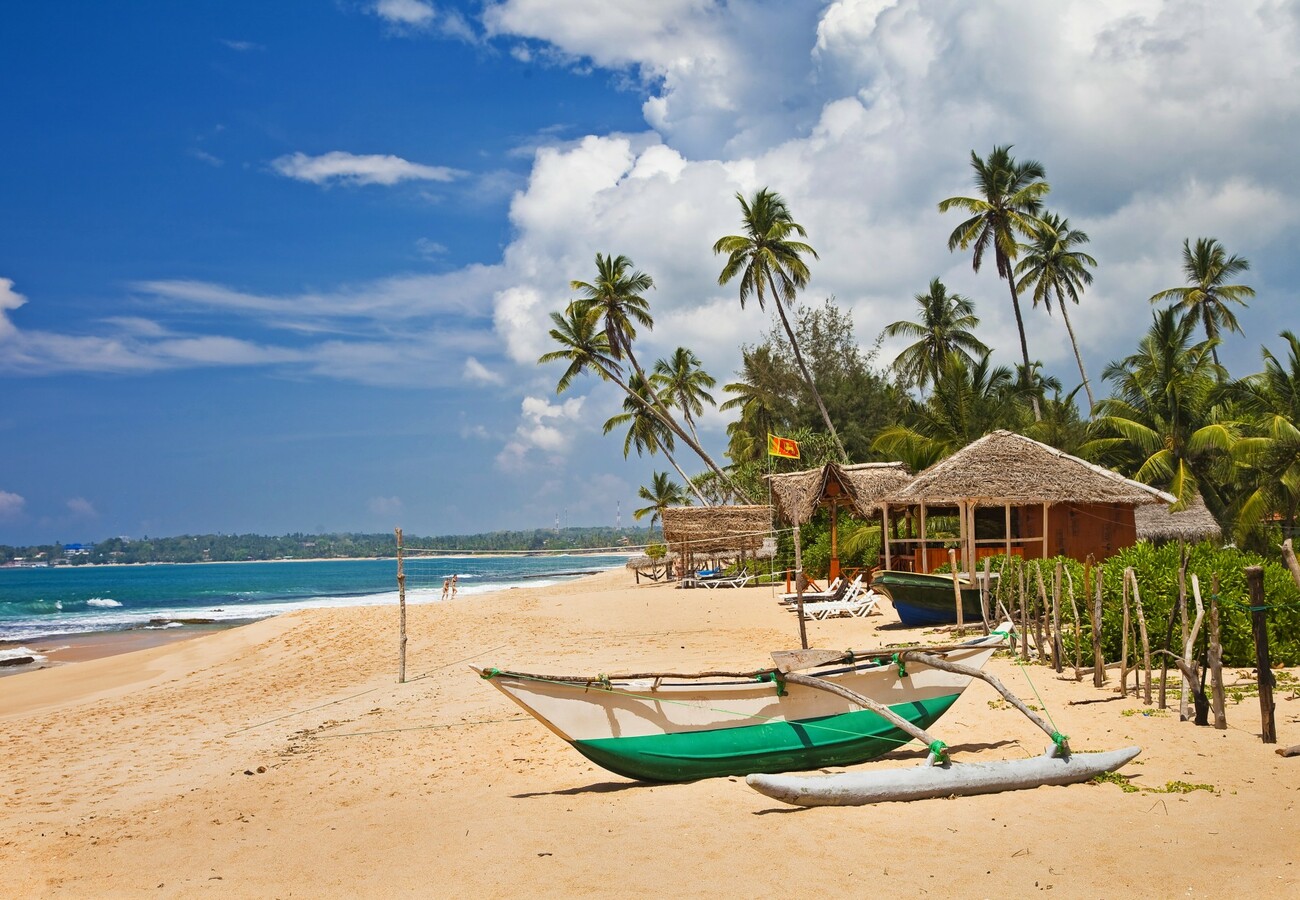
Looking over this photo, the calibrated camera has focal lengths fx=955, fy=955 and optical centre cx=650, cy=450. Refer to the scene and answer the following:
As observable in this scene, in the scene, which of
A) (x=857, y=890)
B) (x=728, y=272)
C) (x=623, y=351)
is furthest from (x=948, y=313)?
(x=857, y=890)

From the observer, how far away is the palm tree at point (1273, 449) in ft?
63.9

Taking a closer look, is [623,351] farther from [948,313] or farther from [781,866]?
[781,866]

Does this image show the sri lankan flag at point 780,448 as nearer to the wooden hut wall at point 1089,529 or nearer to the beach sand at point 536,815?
the wooden hut wall at point 1089,529

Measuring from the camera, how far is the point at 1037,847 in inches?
212

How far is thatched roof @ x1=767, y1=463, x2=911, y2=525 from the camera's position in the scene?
21.2m

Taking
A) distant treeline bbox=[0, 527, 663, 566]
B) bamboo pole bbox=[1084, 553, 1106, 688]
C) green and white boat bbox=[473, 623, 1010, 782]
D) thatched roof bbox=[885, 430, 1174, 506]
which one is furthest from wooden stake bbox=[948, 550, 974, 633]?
distant treeline bbox=[0, 527, 663, 566]

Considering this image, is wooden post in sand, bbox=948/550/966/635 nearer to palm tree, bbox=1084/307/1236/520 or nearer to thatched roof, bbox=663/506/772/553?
palm tree, bbox=1084/307/1236/520

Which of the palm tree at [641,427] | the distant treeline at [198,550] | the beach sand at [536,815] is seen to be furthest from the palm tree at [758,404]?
the distant treeline at [198,550]

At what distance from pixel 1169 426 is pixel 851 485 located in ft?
27.5

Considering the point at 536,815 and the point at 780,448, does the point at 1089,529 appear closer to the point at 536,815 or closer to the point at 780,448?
the point at 780,448

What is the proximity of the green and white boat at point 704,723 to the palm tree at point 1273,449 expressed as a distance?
16705mm

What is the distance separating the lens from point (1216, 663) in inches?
296

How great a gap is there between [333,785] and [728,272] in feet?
89.6

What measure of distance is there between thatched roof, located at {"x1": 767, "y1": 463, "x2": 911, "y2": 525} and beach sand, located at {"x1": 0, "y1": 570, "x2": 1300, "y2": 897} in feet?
31.0
